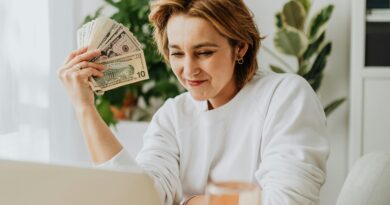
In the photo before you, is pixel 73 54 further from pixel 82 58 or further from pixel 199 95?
pixel 199 95

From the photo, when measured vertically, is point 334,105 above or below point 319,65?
below

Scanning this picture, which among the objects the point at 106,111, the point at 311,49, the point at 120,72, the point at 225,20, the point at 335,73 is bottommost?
the point at 106,111

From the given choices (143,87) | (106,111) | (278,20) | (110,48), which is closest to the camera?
(110,48)

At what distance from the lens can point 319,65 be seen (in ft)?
11.6

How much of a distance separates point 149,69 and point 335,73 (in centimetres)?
110

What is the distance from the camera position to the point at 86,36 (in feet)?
5.72

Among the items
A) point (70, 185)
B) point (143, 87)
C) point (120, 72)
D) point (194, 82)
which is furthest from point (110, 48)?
point (143, 87)

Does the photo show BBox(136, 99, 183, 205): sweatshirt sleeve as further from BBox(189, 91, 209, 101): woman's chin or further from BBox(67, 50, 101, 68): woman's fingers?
BBox(67, 50, 101, 68): woman's fingers

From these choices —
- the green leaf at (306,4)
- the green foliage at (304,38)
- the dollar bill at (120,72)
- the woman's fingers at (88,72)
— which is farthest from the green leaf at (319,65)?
the woman's fingers at (88,72)

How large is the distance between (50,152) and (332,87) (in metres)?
1.71

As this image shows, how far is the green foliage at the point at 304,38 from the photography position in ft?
11.3

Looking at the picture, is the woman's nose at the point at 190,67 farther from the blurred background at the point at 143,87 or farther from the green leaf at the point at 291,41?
the green leaf at the point at 291,41

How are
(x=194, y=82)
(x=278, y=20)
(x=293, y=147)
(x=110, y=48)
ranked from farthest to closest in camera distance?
(x=278, y=20), (x=110, y=48), (x=194, y=82), (x=293, y=147)

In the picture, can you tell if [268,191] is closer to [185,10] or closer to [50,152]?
[185,10]
